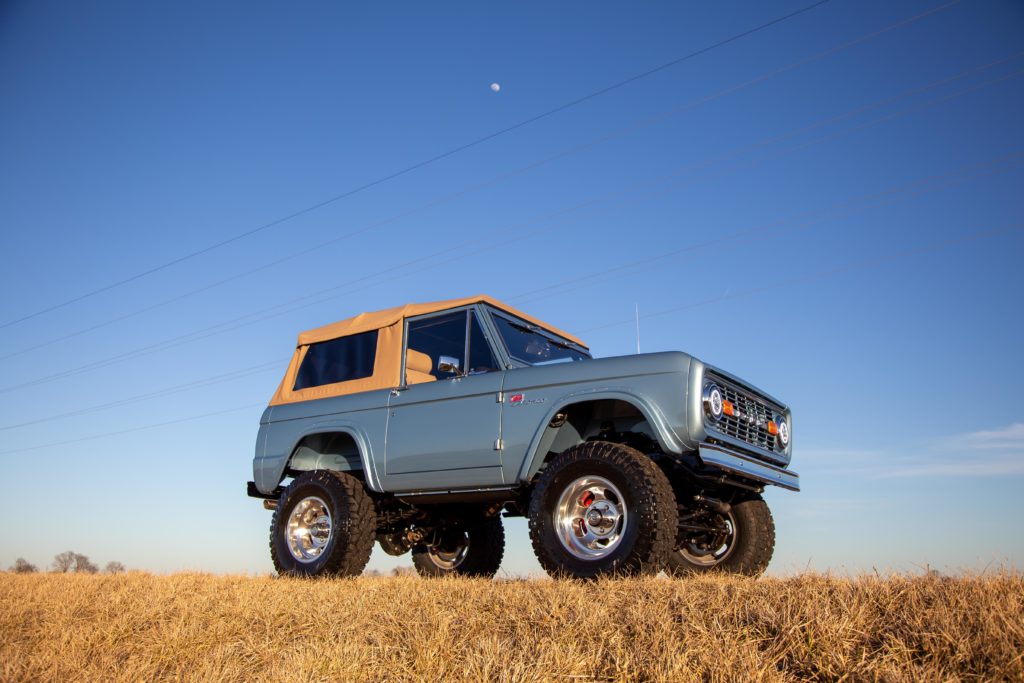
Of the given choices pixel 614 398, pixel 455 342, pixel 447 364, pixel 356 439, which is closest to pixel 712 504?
pixel 614 398

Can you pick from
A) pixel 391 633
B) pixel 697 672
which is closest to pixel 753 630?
pixel 697 672

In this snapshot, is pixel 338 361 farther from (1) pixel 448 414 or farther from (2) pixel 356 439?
(1) pixel 448 414

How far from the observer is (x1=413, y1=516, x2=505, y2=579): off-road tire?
26.9ft

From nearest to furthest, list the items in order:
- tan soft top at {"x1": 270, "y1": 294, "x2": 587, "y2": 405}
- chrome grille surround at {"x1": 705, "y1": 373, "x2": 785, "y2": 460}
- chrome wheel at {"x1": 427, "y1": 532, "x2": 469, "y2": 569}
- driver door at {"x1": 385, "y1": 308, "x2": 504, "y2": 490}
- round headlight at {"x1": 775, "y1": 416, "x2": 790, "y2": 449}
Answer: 1. chrome grille surround at {"x1": 705, "y1": 373, "x2": 785, "y2": 460}
2. driver door at {"x1": 385, "y1": 308, "x2": 504, "y2": 490}
3. round headlight at {"x1": 775, "y1": 416, "x2": 790, "y2": 449}
4. tan soft top at {"x1": 270, "y1": 294, "x2": 587, "y2": 405}
5. chrome wheel at {"x1": 427, "y1": 532, "x2": 469, "y2": 569}

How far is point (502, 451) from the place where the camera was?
20.0 feet

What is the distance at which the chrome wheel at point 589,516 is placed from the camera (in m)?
5.39

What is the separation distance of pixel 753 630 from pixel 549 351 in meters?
4.44

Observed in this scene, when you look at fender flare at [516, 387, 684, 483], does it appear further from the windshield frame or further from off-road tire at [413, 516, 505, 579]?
off-road tire at [413, 516, 505, 579]

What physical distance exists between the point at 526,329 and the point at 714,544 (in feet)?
8.39

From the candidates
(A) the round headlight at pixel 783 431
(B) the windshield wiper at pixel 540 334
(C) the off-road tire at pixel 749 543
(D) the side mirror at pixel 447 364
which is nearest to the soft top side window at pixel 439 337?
(D) the side mirror at pixel 447 364

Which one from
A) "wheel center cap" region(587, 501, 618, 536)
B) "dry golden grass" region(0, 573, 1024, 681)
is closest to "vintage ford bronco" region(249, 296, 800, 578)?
"wheel center cap" region(587, 501, 618, 536)

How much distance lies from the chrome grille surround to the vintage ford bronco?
0.07 ft

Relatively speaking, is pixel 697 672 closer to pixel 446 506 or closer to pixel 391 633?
pixel 391 633

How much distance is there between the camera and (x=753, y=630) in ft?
10.4
